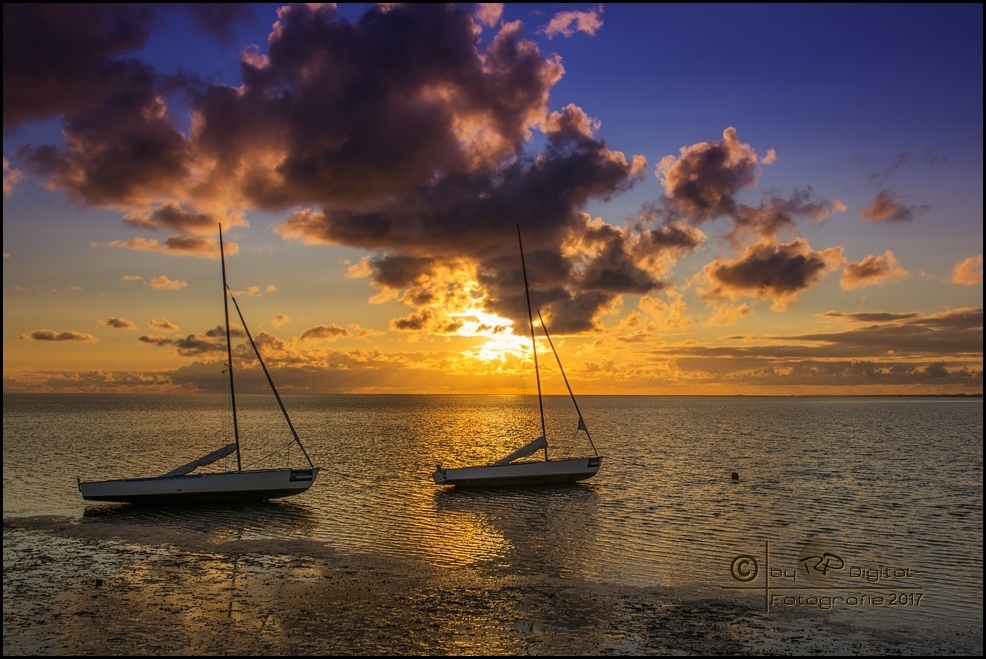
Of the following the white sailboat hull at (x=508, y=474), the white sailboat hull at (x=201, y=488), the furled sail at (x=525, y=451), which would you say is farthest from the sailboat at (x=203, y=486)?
the furled sail at (x=525, y=451)

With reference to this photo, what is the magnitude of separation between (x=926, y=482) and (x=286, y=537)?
48.9m

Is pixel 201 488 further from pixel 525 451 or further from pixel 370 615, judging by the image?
pixel 370 615

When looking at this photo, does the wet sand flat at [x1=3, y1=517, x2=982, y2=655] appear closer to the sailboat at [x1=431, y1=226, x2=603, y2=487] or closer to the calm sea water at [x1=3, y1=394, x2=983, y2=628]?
the calm sea water at [x1=3, y1=394, x2=983, y2=628]

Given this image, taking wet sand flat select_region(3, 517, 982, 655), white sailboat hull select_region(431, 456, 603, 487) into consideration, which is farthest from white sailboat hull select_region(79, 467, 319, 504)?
wet sand flat select_region(3, 517, 982, 655)

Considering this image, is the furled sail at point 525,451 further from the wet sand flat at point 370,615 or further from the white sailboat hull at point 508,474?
the wet sand flat at point 370,615

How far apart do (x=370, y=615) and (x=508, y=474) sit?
95.4 feet

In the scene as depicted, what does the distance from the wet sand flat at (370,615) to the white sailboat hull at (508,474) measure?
21.2m

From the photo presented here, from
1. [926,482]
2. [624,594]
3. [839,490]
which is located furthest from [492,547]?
[926,482]

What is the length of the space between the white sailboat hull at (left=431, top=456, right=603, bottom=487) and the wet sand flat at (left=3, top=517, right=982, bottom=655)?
21.2 meters

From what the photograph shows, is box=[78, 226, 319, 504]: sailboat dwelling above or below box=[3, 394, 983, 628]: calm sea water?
above

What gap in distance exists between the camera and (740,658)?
18078 millimetres

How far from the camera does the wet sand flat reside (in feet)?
61.7

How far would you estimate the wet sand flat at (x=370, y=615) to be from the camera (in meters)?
18.8

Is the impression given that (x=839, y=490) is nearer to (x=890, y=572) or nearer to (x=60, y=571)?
(x=890, y=572)
